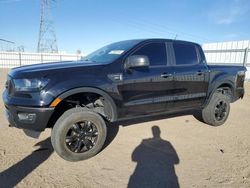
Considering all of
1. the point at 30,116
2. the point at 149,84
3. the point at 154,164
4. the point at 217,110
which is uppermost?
the point at 149,84

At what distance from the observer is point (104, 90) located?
3.34 meters

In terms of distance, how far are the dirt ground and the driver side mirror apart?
148cm

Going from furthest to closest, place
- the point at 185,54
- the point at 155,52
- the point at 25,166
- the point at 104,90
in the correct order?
the point at 185,54
the point at 155,52
the point at 104,90
the point at 25,166

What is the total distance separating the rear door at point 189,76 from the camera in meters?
4.25

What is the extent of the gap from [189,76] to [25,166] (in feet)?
11.1

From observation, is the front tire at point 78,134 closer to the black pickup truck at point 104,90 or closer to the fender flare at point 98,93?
the black pickup truck at point 104,90

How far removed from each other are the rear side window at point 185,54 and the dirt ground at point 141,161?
1.54 meters

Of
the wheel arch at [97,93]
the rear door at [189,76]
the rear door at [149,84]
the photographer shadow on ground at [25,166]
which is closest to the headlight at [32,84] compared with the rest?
the wheel arch at [97,93]

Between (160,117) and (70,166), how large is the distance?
307cm

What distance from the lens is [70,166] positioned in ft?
10.3

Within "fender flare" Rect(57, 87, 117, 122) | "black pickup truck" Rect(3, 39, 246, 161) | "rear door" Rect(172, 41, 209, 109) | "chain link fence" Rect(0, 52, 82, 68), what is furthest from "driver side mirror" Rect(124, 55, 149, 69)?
"chain link fence" Rect(0, 52, 82, 68)

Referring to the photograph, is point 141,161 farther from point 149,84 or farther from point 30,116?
point 30,116

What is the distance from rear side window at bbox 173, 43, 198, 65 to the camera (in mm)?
4344

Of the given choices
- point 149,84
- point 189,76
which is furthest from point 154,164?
point 189,76
